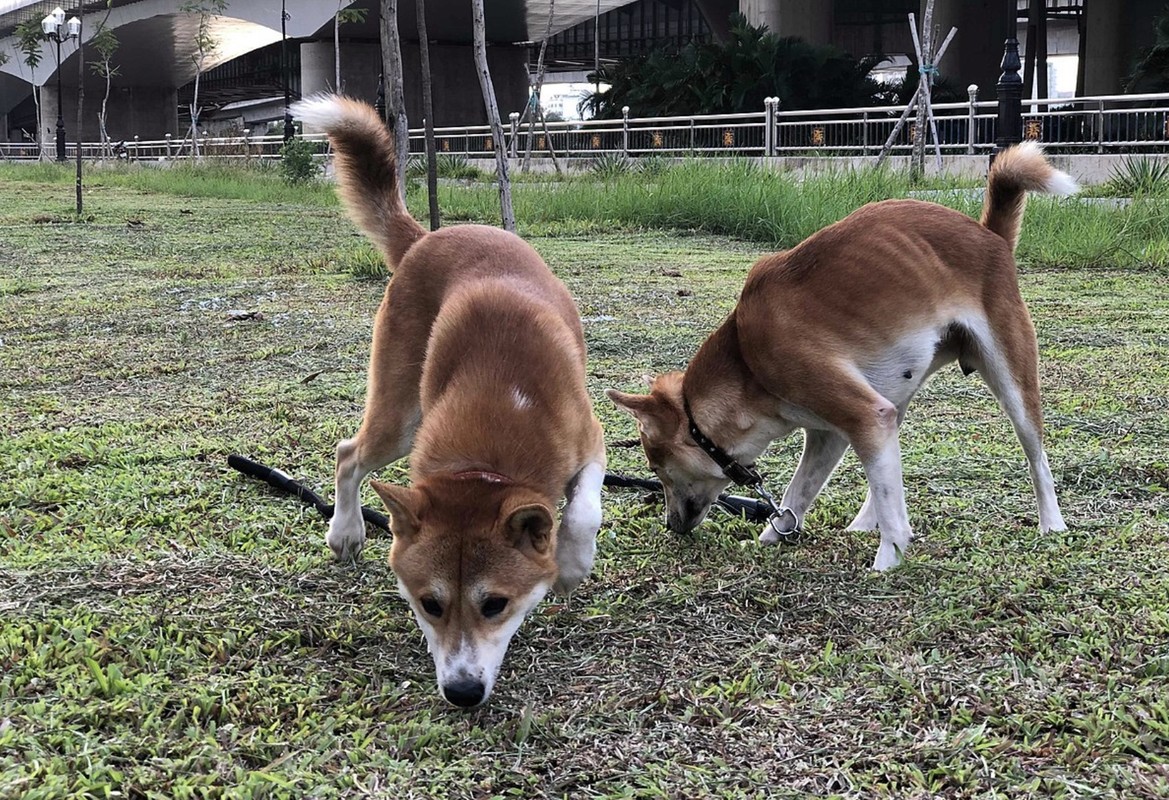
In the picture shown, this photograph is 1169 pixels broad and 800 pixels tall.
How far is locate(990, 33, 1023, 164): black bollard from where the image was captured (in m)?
13.9

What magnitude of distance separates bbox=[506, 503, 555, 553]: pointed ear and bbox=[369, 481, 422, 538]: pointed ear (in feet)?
0.71

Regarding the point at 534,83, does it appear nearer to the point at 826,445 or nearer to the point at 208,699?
the point at 826,445

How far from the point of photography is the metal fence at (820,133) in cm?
1916

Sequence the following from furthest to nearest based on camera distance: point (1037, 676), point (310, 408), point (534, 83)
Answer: point (534, 83) < point (310, 408) < point (1037, 676)

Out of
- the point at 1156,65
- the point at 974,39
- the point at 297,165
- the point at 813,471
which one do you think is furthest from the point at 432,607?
the point at 974,39

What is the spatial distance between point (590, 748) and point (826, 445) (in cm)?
175

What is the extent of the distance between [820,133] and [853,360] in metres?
20.7

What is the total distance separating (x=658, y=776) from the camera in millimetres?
2283

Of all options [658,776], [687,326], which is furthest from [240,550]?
[687,326]

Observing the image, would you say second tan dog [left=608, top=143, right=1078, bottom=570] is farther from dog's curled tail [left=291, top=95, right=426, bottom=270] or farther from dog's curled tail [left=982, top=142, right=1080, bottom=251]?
dog's curled tail [left=291, top=95, right=426, bottom=270]

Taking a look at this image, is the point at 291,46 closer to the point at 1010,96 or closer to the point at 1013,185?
the point at 1010,96

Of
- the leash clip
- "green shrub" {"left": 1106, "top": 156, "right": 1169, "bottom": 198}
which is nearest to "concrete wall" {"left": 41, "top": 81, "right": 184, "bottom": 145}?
"green shrub" {"left": 1106, "top": 156, "right": 1169, "bottom": 198}

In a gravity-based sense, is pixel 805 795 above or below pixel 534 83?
below

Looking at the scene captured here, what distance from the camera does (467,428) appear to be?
2.99m
